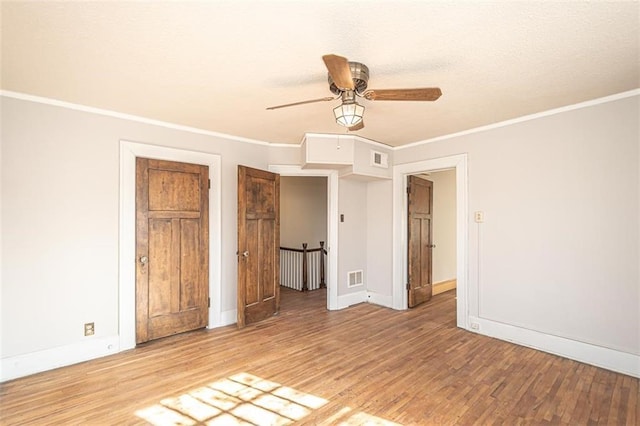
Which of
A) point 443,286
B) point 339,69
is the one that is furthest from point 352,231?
point 339,69

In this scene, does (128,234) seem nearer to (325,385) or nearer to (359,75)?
(325,385)

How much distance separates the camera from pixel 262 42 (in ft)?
6.40

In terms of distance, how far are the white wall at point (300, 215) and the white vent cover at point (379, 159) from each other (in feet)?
9.89

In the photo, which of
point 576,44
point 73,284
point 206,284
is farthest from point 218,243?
point 576,44

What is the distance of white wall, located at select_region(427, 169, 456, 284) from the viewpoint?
5.95 metres

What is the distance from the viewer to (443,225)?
614 centimetres

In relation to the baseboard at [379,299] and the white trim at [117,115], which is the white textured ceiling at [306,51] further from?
the baseboard at [379,299]

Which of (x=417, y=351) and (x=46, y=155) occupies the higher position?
(x=46, y=155)

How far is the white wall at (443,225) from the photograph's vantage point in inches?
234

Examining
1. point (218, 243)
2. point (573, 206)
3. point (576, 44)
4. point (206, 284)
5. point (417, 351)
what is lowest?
point (417, 351)

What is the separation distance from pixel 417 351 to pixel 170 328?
280 cm

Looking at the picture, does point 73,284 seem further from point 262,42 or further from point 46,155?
point 262,42

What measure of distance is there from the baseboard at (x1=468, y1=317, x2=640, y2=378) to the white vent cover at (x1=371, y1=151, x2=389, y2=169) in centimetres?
236

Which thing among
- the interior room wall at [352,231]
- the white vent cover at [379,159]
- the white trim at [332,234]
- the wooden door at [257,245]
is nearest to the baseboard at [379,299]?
the interior room wall at [352,231]
